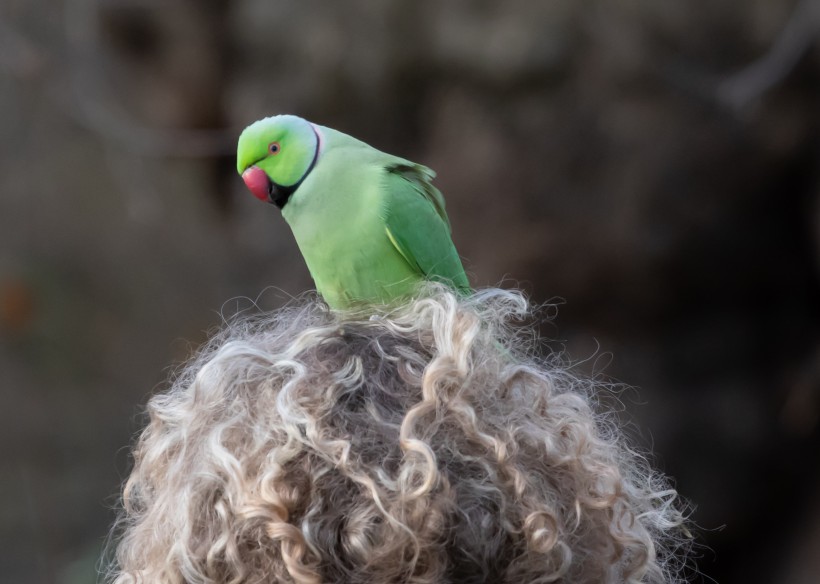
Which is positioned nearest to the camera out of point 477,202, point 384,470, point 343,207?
point 384,470

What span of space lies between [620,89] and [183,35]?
1961mm

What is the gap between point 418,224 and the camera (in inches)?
62.3

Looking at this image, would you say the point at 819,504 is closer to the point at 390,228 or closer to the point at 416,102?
the point at 416,102

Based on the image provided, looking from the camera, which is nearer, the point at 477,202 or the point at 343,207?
the point at 343,207

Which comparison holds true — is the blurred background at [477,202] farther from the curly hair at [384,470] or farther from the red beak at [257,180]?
the curly hair at [384,470]

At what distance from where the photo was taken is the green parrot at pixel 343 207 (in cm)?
154

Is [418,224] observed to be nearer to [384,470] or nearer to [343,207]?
[343,207]

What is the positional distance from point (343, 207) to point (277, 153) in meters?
0.17

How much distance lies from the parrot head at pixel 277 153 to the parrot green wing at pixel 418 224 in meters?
0.17

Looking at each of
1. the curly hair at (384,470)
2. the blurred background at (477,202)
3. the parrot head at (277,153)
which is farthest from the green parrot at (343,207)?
the blurred background at (477,202)

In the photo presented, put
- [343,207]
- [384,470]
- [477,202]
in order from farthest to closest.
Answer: [477,202] → [343,207] → [384,470]

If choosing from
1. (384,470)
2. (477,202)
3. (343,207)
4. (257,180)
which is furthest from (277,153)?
(477,202)

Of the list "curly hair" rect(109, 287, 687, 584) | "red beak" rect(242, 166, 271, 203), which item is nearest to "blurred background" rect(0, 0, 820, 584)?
"red beak" rect(242, 166, 271, 203)

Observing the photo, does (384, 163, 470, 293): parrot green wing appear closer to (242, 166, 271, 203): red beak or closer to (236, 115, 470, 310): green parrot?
(236, 115, 470, 310): green parrot
